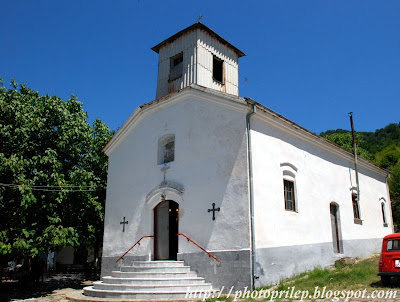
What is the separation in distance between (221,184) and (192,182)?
1.21 meters

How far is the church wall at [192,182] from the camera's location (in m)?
10.7

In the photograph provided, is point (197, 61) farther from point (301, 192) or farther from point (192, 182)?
point (301, 192)

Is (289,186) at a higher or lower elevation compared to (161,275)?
higher

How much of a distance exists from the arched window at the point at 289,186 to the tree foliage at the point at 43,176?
8523 millimetres

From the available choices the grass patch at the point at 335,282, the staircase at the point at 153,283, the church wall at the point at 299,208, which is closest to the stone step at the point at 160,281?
the staircase at the point at 153,283


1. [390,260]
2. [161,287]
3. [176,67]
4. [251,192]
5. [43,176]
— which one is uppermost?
[176,67]

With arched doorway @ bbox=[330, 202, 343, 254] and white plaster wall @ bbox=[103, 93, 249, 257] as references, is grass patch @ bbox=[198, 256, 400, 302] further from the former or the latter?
arched doorway @ bbox=[330, 202, 343, 254]

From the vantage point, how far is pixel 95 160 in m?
17.9

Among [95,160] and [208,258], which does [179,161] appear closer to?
[208,258]

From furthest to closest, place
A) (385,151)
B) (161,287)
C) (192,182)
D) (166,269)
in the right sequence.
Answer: (385,151), (192,182), (166,269), (161,287)

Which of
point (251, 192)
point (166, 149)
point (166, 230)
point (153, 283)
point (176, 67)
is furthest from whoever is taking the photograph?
point (176, 67)

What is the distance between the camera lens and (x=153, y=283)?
33.8 ft

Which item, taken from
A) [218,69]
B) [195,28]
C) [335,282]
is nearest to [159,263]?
[335,282]

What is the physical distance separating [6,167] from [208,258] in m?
7.91
